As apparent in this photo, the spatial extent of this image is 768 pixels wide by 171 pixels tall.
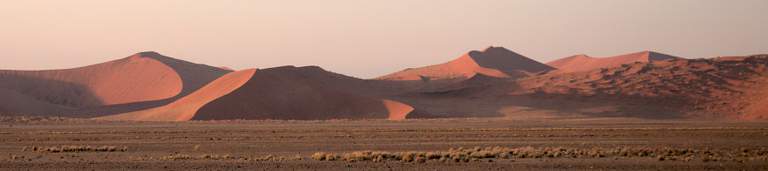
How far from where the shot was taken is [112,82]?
114500mm

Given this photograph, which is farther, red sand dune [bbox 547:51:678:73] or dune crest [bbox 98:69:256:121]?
red sand dune [bbox 547:51:678:73]

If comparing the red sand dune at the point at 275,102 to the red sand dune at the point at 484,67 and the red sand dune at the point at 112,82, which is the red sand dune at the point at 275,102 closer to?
the red sand dune at the point at 112,82

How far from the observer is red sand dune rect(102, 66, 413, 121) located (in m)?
77.3

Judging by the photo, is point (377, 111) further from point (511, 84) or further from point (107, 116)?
point (107, 116)

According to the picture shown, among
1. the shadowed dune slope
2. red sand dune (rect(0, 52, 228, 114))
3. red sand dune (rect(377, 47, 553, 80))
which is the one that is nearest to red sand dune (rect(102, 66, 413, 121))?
the shadowed dune slope

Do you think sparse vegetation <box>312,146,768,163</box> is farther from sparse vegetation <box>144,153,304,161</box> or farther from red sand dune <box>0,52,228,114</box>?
red sand dune <box>0,52,228,114</box>

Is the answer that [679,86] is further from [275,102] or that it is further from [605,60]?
[605,60]

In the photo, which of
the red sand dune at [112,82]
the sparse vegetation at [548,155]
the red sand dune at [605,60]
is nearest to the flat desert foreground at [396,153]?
the sparse vegetation at [548,155]

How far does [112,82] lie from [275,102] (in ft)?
131

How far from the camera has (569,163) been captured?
74.4ft

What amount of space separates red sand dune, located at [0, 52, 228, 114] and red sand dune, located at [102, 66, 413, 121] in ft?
62.4

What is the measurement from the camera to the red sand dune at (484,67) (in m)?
115

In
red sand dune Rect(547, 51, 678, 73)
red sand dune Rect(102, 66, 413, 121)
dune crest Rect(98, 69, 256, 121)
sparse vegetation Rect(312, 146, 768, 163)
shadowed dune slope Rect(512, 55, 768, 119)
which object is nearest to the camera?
sparse vegetation Rect(312, 146, 768, 163)

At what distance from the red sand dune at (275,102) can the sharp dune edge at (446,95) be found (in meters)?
0.10
